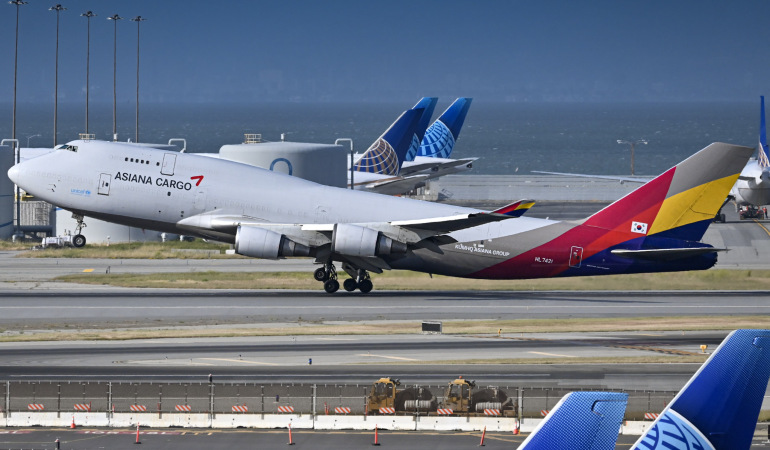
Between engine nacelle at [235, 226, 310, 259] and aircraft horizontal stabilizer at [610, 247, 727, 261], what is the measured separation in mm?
16341

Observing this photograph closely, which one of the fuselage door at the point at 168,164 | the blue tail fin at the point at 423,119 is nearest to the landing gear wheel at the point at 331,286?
the fuselage door at the point at 168,164

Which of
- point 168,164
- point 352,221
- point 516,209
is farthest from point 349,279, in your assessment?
point 168,164

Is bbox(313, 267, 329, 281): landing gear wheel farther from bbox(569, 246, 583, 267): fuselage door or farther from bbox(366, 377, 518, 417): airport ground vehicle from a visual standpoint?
bbox(366, 377, 518, 417): airport ground vehicle

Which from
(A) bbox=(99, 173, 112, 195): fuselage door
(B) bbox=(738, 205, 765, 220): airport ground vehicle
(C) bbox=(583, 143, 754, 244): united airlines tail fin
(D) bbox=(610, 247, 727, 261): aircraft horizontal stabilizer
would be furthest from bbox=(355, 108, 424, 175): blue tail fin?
(D) bbox=(610, 247, 727, 261): aircraft horizontal stabilizer

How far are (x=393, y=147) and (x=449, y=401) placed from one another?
5767cm

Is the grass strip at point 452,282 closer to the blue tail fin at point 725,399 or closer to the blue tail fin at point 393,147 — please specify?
the blue tail fin at point 393,147

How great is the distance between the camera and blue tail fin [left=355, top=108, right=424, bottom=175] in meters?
87.7

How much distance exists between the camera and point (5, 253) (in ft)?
250

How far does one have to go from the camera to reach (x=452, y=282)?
6094 centimetres

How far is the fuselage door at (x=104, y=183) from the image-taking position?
2191 inches

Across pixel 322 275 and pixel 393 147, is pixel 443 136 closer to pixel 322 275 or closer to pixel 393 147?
pixel 393 147

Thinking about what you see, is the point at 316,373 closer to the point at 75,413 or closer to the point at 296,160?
the point at 75,413

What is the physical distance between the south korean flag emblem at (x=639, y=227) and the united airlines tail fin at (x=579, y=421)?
38.6m

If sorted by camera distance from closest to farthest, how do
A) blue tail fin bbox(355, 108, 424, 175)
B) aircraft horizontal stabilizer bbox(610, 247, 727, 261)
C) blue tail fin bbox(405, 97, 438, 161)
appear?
aircraft horizontal stabilizer bbox(610, 247, 727, 261), blue tail fin bbox(355, 108, 424, 175), blue tail fin bbox(405, 97, 438, 161)
